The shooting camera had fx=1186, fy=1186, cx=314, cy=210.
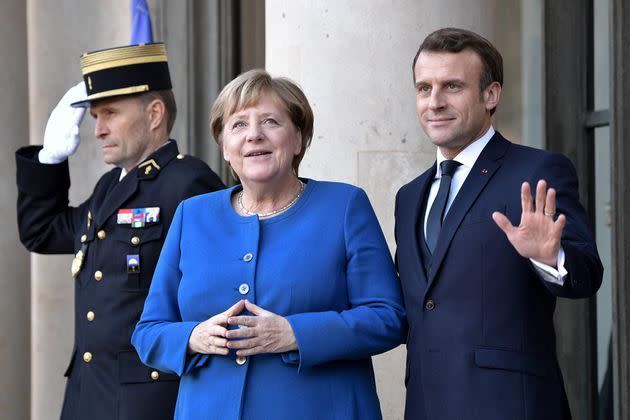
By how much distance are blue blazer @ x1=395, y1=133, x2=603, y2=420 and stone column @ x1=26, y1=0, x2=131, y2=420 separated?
4020mm

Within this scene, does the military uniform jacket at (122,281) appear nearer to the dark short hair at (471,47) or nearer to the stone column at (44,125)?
the dark short hair at (471,47)

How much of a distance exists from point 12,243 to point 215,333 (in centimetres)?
379

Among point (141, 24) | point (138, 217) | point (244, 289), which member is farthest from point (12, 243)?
point (244, 289)

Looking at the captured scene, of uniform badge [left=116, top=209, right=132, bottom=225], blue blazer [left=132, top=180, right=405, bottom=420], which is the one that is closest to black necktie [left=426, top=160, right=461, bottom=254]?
blue blazer [left=132, top=180, right=405, bottom=420]

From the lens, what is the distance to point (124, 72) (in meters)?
4.29

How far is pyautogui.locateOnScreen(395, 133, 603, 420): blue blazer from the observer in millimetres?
3068

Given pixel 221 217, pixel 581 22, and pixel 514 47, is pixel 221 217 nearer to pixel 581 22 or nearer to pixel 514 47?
pixel 581 22

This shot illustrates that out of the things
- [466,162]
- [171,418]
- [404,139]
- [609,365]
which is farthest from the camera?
[609,365]

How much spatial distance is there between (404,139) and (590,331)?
1295 millimetres

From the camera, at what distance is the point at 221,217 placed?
3422mm

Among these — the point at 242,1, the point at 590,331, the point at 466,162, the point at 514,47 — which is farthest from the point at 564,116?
the point at 242,1

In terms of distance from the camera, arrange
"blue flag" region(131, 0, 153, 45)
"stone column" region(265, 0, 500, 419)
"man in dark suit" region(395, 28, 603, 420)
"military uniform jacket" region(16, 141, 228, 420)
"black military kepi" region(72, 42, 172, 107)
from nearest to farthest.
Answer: "man in dark suit" region(395, 28, 603, 420) < "military uniform jacket" region(16, 141, 228, 420) < "black military kepi" region(72, 42, 172, 107) < "stone column" region(265, 0, 500, 419) < "blue flag" region(131, 0, 153, 45)

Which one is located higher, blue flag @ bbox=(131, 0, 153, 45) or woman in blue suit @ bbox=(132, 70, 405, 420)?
blue flag @ bbox=(131, 0, 153, 45)

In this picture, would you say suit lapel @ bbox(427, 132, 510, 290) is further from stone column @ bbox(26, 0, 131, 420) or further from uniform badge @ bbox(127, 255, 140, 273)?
stone column @ bbox(26, 0, 131, 420)
